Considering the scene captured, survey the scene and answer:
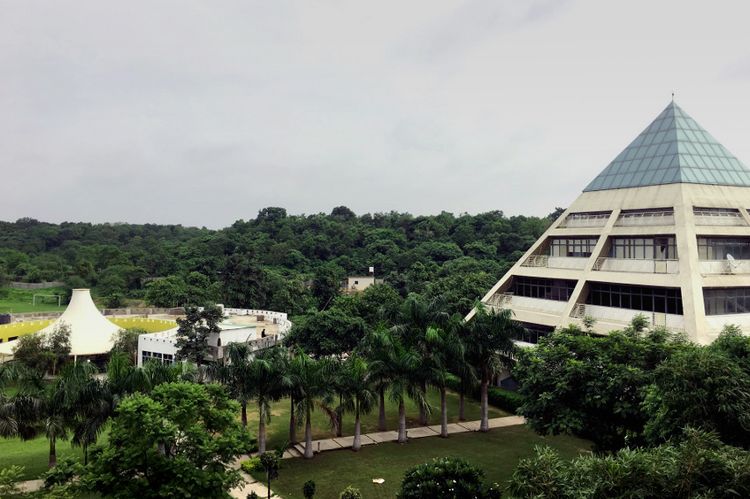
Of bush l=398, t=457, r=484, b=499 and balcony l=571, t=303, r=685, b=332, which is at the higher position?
balcony l=571, t=303, r=685, b=332

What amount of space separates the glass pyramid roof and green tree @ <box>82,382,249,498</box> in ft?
118

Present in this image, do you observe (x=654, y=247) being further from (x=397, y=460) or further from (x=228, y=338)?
(x=228, y=338)

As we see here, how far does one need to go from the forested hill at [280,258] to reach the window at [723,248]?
26355 millimetres

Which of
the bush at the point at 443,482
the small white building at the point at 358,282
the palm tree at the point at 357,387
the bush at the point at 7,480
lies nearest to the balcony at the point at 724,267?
the palm tree at the point at 357,387

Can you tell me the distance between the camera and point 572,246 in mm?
45312

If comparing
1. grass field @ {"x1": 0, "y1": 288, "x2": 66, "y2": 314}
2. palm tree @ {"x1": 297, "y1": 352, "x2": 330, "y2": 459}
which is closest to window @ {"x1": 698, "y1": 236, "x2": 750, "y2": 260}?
palm tree @ {"x1": 297, "y1": 352, "x2": 330, "y2": 459}

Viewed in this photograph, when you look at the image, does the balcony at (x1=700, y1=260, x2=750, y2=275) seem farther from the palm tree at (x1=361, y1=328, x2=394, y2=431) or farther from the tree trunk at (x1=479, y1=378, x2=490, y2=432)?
the palm tree at (x1=361, y1=328, x2=394, y2=431)

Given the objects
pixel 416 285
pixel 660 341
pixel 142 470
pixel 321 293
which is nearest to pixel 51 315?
pixel 321 293

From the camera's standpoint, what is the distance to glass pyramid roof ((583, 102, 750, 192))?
39.7 metres

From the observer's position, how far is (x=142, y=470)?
17.0m

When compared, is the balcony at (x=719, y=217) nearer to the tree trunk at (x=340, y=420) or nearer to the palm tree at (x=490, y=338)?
the palm tree at (x=490, y=338)

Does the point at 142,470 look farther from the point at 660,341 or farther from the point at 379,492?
the point at 660,341

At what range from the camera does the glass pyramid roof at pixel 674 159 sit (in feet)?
130

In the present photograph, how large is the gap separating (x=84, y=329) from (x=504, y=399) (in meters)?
38.8
